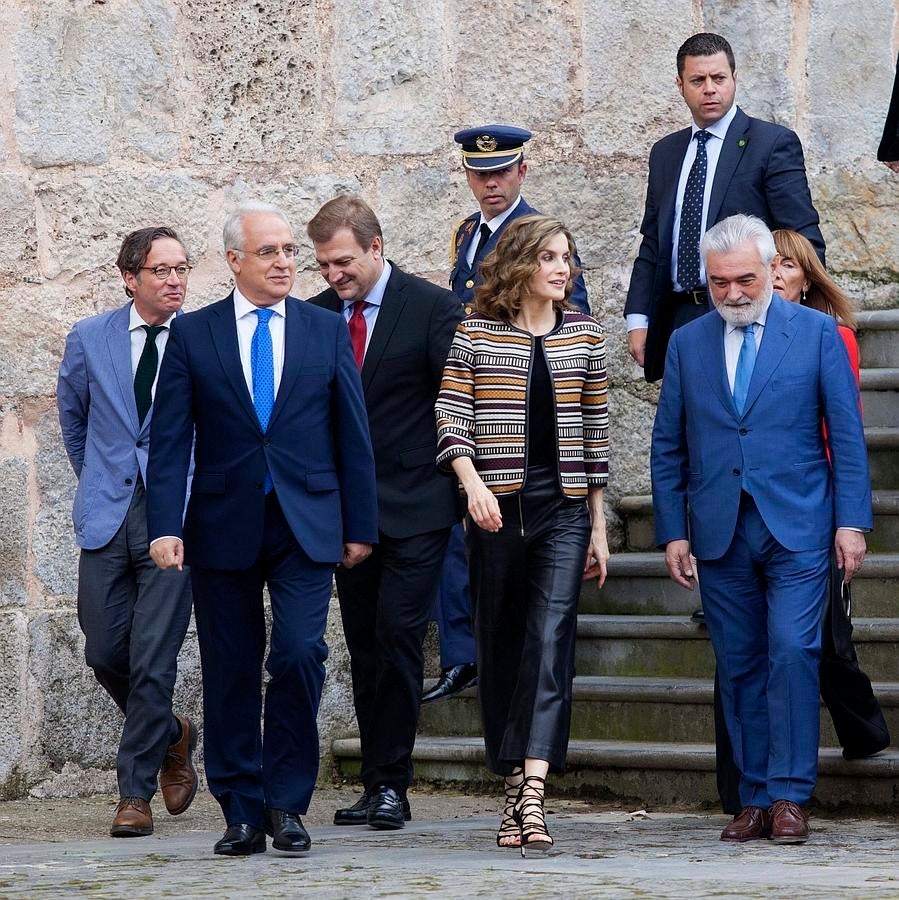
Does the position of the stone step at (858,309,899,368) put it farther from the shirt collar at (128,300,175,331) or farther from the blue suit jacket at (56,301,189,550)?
the blue suit jacket at (56,301,189,550)

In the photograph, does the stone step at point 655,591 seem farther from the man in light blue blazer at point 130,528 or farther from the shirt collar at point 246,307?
the shirt collar at point 246,307

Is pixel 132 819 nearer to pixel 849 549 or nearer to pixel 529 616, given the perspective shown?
pixel 529 616

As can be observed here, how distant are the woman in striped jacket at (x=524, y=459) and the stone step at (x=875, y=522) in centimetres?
187

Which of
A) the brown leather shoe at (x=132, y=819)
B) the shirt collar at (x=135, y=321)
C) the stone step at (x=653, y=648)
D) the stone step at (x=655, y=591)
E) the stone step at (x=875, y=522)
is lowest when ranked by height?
the brown leather shoe at (x=132, y=819)

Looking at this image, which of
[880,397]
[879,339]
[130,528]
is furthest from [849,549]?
[879,339]

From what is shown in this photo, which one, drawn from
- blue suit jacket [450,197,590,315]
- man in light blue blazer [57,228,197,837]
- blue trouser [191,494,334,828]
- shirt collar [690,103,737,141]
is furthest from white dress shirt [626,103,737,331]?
blue trouser [191,494,334,828]

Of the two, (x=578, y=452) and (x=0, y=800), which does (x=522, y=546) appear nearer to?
(x=578, y=452)

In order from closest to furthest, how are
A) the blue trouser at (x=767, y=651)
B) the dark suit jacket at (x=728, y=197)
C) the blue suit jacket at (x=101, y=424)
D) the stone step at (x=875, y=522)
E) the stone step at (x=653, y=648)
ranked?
the blue trouser at (x=767, y=651)
the blue suit jacket at (x=101, y=424)
the stone step at (x=653, y=648)
the dark suit jacket at (x=728, y=197)
the stone step at (x=875, y=522)

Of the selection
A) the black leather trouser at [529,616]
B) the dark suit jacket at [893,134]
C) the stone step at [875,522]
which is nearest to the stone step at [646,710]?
the stone step at [875,522]

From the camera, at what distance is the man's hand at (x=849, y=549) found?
563 centimetres

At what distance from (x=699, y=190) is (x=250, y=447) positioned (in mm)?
2219

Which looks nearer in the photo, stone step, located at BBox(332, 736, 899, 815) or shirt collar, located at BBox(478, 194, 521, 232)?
stone step, located at BBox(332, 736, 899, 815)

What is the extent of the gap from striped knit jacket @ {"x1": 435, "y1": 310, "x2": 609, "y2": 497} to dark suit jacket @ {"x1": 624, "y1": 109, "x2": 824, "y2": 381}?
1.28m

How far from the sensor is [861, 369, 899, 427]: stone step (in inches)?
315
